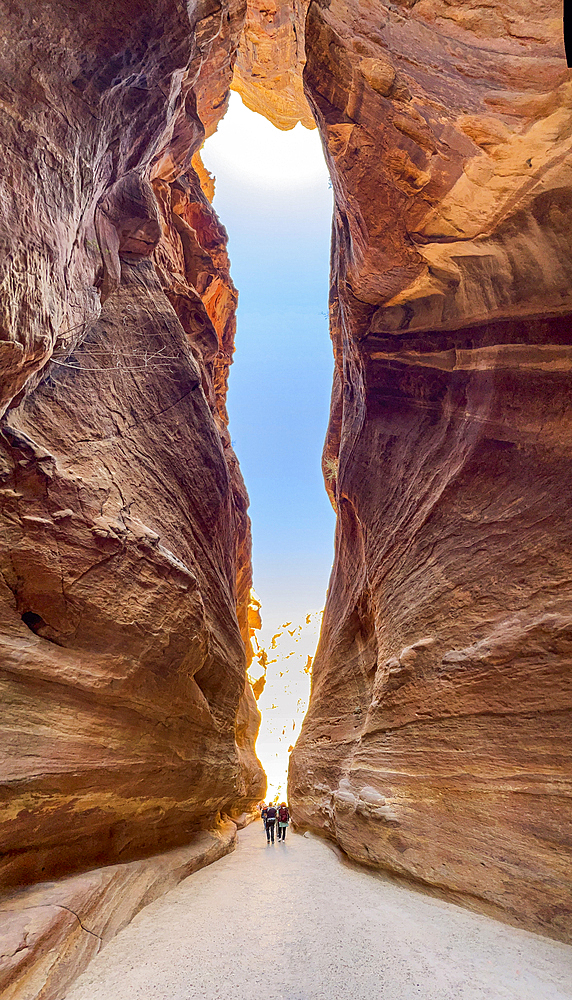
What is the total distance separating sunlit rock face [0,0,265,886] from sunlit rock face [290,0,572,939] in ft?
9.73

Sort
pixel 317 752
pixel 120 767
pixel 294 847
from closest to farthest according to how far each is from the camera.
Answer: pixel 120 767, pixel 294 847, pixel 317 752

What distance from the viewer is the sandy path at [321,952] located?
150 inches

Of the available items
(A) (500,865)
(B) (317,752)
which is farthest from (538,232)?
(B) (317,752)

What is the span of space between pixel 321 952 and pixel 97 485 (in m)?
6.25

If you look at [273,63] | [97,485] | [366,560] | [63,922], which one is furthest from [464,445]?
[273,63]

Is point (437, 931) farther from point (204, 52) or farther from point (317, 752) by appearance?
point (204, 52)

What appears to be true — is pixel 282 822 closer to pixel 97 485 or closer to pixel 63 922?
pixel 63 922

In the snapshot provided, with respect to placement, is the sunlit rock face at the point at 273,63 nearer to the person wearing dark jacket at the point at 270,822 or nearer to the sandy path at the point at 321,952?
the sandy path at the point at 321,952

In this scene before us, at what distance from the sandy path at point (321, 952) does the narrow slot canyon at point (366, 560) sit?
0.04m

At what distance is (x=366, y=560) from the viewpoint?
10.9 meters

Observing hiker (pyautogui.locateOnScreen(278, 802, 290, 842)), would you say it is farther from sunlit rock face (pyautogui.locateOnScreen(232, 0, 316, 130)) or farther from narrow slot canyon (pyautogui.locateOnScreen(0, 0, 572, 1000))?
sunlit rock face (pyautogui.locateOnScreen(232, 0, 316, 130))

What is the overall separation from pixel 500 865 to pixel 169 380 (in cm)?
1030

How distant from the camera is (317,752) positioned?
11.7 metres

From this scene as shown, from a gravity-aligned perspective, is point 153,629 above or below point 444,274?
below
